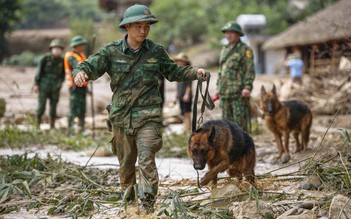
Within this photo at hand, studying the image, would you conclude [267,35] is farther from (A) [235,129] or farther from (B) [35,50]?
(A) [235,129]

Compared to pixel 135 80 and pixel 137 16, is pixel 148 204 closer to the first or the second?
pixel 135 80

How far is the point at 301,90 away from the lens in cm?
1766

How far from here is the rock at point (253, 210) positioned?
5.26 m

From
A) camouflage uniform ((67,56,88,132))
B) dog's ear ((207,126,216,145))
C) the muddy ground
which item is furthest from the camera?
camouflage uniform ((67,56,88,132))

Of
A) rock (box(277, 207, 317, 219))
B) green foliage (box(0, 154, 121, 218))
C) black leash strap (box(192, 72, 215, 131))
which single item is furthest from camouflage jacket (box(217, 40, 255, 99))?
rock (box(277, 207, 317, 219))

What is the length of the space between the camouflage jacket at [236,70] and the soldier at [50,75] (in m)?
5.24

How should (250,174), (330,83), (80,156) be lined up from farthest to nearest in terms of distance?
(330,83) < (80,156) < (250,174)

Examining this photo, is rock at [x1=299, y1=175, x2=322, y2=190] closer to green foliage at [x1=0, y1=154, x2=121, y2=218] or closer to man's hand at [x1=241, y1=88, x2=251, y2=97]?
green foliage at [x1=0, y1=154, x2=121, y2=218]

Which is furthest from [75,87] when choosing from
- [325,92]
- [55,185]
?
[325,92]

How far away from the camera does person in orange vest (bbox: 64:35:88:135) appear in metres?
13.1

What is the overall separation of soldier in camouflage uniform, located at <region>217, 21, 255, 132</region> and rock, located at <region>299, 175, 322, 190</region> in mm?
3420

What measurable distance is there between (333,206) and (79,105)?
30.1ft

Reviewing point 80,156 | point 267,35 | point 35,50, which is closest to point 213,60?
point 267,35

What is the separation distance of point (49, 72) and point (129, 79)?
27.9 feet
